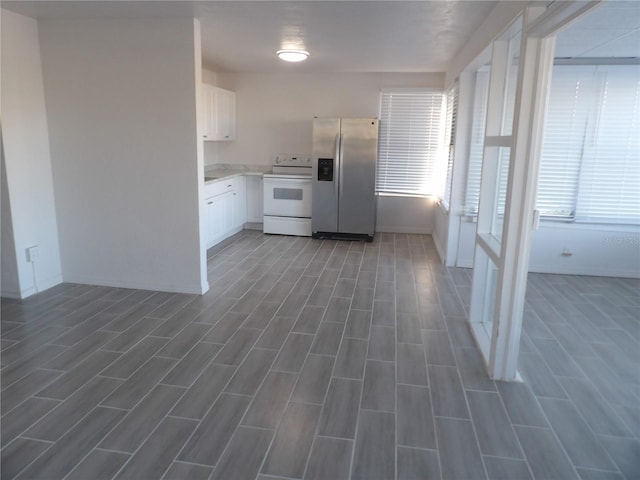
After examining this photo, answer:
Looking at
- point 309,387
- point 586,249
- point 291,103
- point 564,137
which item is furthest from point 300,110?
point 309,387

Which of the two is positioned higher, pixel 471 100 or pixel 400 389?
pixel 471 100

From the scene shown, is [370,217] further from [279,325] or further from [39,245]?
[39,245]

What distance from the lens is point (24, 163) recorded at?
4.02 metres

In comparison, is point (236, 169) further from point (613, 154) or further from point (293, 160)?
point (613, 154)

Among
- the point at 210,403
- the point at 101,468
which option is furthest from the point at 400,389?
the point at 101,468

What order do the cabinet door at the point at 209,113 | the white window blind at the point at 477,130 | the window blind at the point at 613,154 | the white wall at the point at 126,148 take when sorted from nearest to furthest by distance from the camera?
the white wall at the point at 126,148 → the window blind at the point at 613,154 → the white window blind at the point at 477,130 → the cabinet door at the point at 209,113

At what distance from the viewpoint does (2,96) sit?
3.73 m

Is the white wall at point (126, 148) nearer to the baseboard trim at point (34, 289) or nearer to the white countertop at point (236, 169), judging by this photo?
the baseboard trim at point (34, 289)

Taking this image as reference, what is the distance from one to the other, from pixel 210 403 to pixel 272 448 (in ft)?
1.77

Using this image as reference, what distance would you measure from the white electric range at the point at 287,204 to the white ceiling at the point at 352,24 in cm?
191

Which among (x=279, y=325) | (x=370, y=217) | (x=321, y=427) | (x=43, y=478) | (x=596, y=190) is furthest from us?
(x=370, y=217)

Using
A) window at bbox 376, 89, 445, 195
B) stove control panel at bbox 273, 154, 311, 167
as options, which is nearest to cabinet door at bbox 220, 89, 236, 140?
stove control panel at bbox 273, 154, 311, 167

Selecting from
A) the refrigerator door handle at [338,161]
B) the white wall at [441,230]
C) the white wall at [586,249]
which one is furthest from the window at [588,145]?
the refrigerator door handle at [338,161]

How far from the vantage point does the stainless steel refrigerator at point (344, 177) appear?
6441mm
